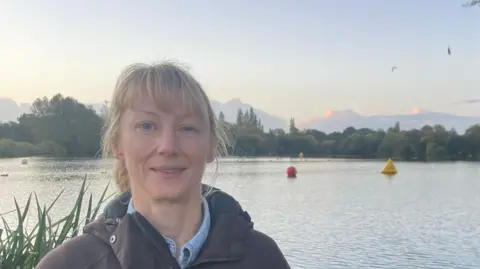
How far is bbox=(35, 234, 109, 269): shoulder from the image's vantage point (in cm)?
151

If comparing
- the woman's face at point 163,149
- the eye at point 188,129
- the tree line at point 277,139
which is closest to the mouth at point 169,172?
the woman's face at point 163,149

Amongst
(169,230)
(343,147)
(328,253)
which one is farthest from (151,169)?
(343,147)

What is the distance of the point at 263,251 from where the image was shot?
5.59 ft

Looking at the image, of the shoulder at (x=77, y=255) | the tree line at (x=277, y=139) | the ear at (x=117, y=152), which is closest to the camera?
the shoulder at (x=77, y=255)

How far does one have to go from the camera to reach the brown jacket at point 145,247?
1.51 metres

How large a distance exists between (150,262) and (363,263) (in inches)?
430

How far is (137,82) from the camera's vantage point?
62.7 inches

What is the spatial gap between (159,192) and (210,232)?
0.68 feet

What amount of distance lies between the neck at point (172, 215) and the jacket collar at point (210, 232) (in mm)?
29

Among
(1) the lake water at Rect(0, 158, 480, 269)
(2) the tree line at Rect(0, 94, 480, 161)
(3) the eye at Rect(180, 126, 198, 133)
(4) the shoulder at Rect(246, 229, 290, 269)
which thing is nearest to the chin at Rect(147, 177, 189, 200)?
(3) the eye at Rect(180, 126, 198, 133)

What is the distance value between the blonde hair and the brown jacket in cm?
21

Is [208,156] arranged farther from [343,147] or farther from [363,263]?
[343,147]

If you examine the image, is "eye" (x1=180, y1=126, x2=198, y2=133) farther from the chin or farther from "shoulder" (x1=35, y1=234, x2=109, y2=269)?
"shoulder" (x1=35, y1=234, x2=109, y2=269)

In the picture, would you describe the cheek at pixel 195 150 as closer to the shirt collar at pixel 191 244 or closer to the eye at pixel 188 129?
the eye at pixel 188 129
